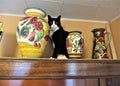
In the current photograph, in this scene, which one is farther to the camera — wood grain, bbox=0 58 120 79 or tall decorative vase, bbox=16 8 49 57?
tall decorative vase, bbox=16 8 49 57

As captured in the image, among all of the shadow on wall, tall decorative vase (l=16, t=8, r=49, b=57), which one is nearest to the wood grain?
tall decorative vase (l=16, t=8, r=49, b=57)

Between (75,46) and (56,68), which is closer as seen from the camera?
(56,68)

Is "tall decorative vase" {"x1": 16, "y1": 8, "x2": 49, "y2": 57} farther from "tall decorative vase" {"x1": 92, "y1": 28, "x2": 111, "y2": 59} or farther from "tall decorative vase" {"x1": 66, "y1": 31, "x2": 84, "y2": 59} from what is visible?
"tall decorative vase" {"x1": 92, "y1": 28, "x2": 111, "y2": 59}

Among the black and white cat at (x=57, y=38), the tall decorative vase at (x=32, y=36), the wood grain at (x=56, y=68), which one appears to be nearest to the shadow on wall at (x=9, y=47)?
the black and white cat at (x=57, y=38)

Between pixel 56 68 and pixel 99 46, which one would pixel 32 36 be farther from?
pixel 99 46

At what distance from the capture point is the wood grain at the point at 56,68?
831 mm

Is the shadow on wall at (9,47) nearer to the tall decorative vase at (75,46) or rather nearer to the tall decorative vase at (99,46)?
the tall decorative vase at (75,46)

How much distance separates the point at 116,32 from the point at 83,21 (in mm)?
258

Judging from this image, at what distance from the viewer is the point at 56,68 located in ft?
2.87

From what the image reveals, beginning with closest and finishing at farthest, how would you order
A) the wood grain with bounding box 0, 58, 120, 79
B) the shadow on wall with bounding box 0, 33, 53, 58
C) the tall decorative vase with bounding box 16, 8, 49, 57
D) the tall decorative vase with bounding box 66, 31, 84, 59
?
1. the wood grain with bounding box 0, 58, 120, 79
2. the tall decorative vase with bounding box 16, 8, 49, 57
3. the tall decorative vase with bounding box 66, 31, 84, 59
4. the shadow on wall with bounding box 0, 33, 53, 58


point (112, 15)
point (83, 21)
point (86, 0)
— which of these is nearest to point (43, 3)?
point (86, 0)

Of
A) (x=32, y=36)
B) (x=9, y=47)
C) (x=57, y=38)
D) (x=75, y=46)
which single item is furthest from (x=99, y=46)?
(x=9, y=47)

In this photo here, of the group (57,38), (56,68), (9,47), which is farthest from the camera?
(9,47)

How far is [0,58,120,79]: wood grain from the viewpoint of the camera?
2.72 ft
